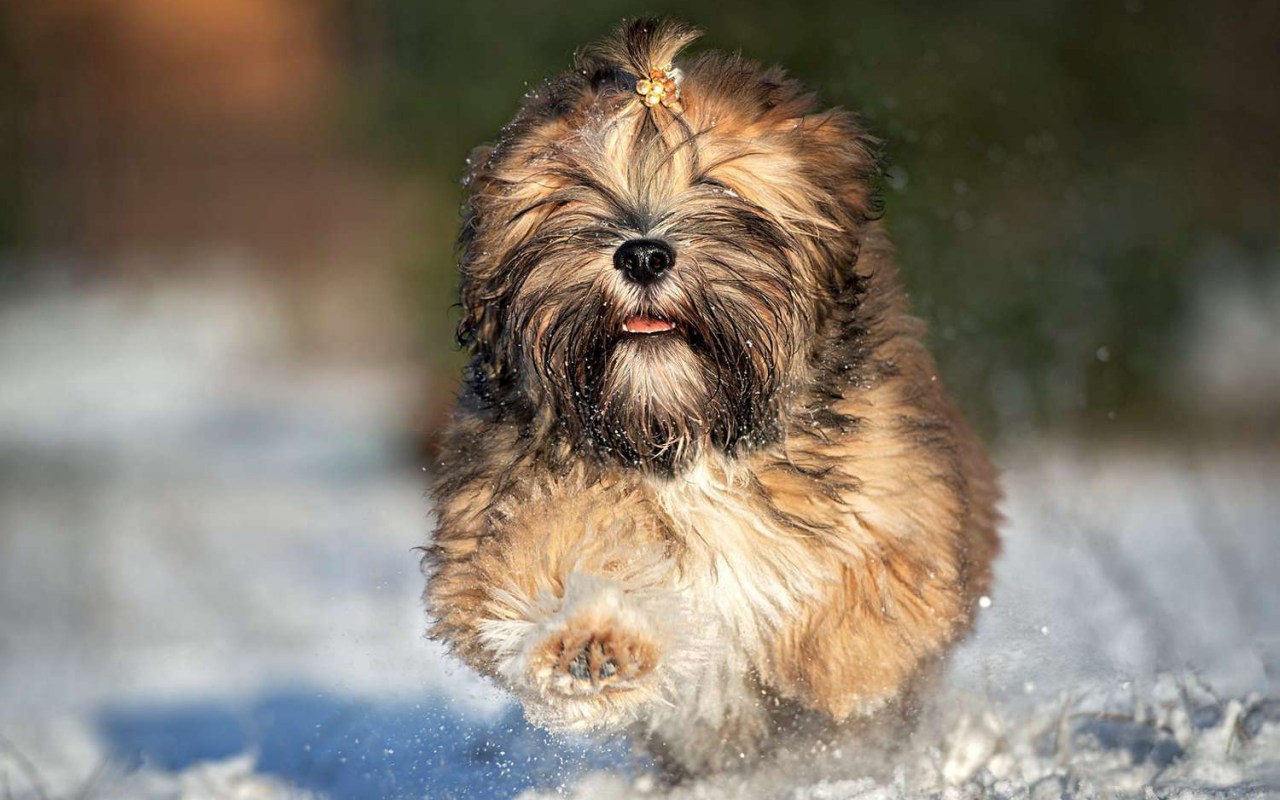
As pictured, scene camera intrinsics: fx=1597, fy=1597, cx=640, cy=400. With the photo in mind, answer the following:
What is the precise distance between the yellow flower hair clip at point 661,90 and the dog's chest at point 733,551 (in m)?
0.83

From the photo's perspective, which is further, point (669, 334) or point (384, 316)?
point (384, 316)

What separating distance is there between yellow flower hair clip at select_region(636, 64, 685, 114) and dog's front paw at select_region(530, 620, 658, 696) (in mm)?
1151

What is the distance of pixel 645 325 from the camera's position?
3477 mm

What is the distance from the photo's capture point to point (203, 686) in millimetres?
5703

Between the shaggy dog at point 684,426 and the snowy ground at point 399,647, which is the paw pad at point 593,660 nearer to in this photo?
the shaggy dog at point 684,426

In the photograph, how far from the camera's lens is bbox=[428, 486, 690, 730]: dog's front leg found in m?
3.27

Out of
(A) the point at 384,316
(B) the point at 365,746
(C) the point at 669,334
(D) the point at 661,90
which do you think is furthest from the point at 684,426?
(A) the point at 384,316

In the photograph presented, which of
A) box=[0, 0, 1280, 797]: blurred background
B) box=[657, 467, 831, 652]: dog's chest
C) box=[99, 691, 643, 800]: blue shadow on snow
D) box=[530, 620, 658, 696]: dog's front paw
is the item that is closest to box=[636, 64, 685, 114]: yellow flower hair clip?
box=[657, 467, 831, 652]: dog's chest

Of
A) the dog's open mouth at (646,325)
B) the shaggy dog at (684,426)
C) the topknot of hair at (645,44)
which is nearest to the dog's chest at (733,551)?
the shaggy dog at (684,426)

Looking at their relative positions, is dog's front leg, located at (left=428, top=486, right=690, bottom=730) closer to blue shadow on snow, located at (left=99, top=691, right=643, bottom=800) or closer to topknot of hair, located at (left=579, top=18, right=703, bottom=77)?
blue shadow on snow, located at (left=99, top=691, right=643, bottom=800)

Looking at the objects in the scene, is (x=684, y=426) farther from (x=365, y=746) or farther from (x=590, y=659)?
(x=365, y=746)

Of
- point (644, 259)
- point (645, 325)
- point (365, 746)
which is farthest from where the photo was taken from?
point (365, 746)

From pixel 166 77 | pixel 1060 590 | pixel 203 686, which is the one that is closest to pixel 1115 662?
pixel 1060 590

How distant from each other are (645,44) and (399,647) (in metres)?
2.81
